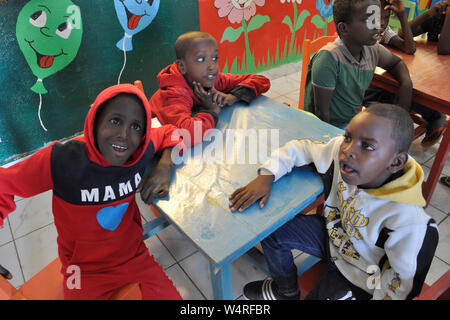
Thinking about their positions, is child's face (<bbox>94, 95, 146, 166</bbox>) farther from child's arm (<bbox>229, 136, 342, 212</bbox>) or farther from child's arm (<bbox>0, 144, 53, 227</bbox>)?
child's arm (<bbox>229, 136, 342, 212</bbox>)

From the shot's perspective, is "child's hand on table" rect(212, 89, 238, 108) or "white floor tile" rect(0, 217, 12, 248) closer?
"child's hand on table" rect(212, 89, 238, 108)

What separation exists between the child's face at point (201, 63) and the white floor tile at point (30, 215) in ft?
4.76

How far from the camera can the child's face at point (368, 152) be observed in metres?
1.06

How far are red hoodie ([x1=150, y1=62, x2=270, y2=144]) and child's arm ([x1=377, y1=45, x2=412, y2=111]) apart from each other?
81 centimetres

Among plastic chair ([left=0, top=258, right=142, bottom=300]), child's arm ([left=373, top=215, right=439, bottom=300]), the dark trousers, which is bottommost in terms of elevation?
the dark trousers

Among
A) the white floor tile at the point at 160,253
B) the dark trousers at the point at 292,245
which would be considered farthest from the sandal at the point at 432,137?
the white floor tile at the point at 160,253

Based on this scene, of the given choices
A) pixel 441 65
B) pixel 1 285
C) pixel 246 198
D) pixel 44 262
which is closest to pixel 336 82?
pixel 441 65

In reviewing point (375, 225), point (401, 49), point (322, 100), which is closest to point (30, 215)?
point (322, 100)

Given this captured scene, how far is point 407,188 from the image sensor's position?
1048 mm

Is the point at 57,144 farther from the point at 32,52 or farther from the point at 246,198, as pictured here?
the point at 32,52

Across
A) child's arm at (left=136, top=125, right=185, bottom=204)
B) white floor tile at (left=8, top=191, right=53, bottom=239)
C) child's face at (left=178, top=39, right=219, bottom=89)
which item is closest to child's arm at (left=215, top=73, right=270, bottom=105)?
child's face at (left=178, top=39, right=219, bottom=89)

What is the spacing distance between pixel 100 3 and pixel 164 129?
1792 mm

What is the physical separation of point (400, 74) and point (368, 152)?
1.20 m

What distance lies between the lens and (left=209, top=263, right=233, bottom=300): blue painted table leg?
117cm
